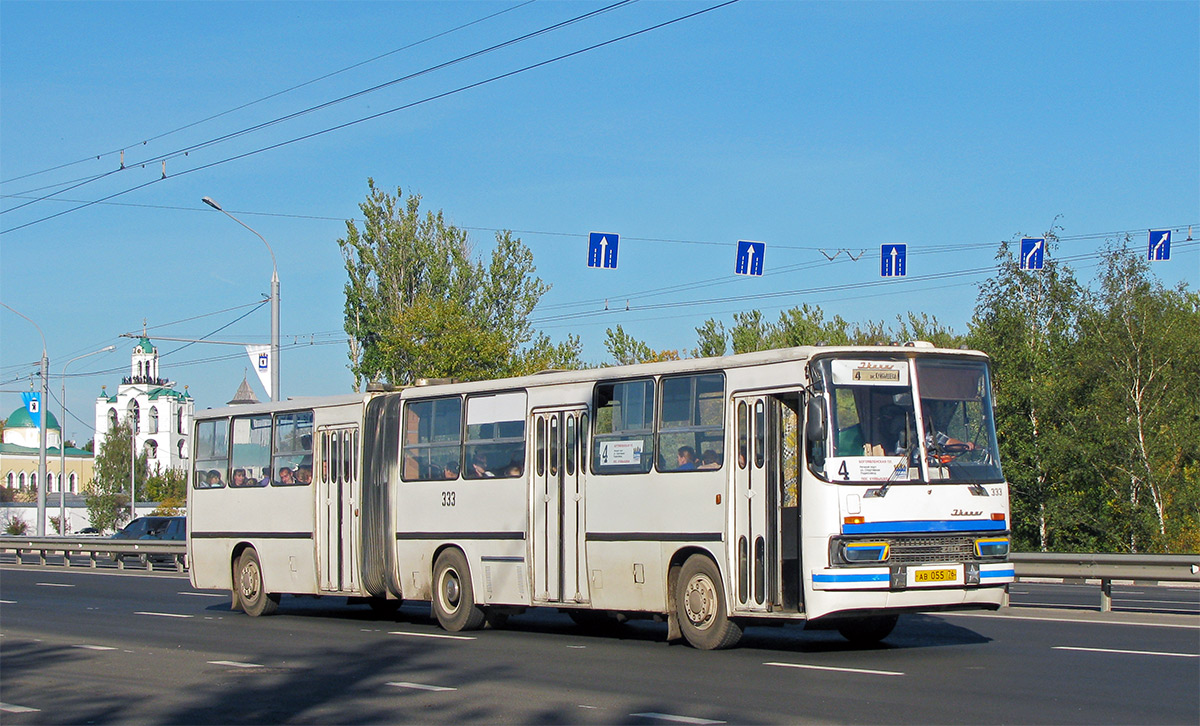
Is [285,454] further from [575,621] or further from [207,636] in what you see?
[575,621]

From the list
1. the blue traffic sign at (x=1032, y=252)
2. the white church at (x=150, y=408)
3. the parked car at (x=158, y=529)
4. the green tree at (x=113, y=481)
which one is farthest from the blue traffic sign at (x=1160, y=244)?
the white church at (x=150, y=408)

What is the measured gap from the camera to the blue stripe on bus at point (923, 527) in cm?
1270

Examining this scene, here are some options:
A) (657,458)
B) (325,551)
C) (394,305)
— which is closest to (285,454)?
(325,551)

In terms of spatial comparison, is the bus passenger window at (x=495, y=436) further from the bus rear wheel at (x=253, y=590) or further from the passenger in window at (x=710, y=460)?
the bus rear wheel at (x=253, y=590)

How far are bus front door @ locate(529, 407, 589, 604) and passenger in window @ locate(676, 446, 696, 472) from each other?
164 cm

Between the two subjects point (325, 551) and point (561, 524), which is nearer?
point (561, 524)

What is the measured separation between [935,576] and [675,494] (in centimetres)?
294

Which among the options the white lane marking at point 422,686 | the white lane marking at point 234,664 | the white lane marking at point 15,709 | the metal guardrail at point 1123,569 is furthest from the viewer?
the metal guardrail at point 1123,569

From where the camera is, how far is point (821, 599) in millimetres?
12586

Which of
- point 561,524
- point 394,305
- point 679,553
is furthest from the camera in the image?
point 394,305

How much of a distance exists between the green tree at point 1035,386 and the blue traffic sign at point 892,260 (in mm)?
13628

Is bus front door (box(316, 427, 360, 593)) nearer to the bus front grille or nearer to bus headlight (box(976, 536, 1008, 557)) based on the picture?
the bus front grille

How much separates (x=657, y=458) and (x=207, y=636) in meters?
6.51

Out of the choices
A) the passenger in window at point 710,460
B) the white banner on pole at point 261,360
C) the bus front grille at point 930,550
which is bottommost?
the bus front grille at point 930,550
